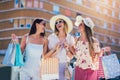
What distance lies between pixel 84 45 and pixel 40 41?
570 millimetres

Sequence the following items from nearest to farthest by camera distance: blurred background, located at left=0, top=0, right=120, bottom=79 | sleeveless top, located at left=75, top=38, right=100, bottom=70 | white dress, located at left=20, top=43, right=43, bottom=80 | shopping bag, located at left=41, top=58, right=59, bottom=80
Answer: white dress, located at left=20, top=43, right=43, bottom=80, shopping bag, located at left=41, top=58, right=59, bottom=80, sleeveless top, located at left=75, top=38, right=100, bottom=70, blurred background, located at left=0, top=0, right=120, bottom=79

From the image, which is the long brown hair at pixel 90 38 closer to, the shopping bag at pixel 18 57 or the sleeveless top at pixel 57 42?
the sleeveless top at pixel 57 42

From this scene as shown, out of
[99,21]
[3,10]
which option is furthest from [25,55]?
[99,21]

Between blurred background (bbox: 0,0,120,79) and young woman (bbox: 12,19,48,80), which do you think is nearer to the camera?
young woman (bbox: 12,19,48,80)

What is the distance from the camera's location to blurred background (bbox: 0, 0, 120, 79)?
24.7 feet

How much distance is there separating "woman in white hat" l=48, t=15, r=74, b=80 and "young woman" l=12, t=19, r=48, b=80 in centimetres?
12

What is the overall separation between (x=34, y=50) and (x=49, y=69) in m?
0.33

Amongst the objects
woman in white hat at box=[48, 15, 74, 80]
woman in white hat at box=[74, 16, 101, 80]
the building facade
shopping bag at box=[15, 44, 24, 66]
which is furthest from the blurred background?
shopping bag at box=[15, 44, 24, 66]

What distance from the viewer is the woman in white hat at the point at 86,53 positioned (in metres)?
3.27

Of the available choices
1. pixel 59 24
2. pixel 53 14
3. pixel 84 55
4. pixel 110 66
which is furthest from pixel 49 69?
pixel 53 14

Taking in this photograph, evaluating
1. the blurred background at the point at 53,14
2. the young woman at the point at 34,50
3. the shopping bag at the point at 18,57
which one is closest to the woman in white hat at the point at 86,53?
the young woman at the point at 34,50

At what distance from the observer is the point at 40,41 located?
330cm

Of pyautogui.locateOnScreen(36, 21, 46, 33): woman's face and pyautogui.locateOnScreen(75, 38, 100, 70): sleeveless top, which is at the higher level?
pyautogui.locateOnScreen(36, 21, 46, 33): woman's face

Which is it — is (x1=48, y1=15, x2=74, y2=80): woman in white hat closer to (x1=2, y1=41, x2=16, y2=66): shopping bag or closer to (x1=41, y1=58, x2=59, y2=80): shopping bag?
(x1=41, y1=58, x2=59, y2=80): shopping bag
